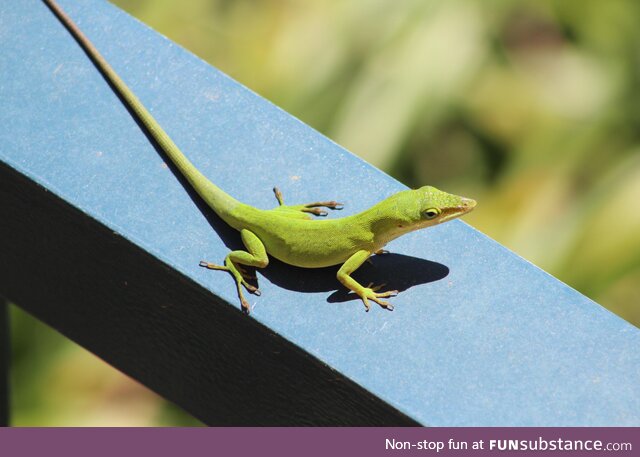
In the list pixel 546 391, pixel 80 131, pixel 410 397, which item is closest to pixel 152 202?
pixel 80 131

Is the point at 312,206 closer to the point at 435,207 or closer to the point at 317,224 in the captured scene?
the point at 317,224

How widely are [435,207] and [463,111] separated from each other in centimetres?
210

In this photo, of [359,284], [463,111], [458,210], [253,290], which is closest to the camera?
[253,290]

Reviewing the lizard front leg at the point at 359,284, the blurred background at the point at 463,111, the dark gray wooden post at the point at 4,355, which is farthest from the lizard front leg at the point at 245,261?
the blurred background at the point at 463,111

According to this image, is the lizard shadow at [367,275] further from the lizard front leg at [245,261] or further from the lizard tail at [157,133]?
the lizard tail at [157,133]

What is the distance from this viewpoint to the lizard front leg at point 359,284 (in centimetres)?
319

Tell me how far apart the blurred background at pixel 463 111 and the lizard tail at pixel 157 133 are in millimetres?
1732

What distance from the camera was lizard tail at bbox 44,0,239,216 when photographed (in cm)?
342

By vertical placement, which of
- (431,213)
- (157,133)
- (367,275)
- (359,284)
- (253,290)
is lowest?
(253,290)

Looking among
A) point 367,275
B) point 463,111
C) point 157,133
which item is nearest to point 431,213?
point 367,275

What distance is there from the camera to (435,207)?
11.1 feet

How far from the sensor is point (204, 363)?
10.5 feet

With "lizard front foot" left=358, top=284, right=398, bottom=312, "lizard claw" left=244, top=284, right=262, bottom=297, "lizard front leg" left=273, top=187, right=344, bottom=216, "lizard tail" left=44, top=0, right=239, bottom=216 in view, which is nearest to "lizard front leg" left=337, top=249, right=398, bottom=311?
"lizard front foot" left=358, top=284, right=398, bottom=312

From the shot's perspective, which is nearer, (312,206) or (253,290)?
(253,290)
